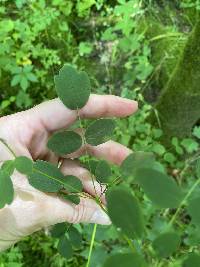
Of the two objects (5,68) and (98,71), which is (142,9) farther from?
(5,68)

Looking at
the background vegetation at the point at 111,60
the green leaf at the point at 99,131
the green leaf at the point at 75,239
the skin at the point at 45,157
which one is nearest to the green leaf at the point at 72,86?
the green leaf at the point at 99,131

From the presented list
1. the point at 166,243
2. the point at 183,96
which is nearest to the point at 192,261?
the point at 166,243

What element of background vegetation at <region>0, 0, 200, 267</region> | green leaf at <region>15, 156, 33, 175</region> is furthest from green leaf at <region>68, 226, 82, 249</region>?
background vegetation at <region>0, 0, 200, 267</region>

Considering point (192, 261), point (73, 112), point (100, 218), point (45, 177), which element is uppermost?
point (192, 261)

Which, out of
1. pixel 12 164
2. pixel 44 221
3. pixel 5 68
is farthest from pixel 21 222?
pixel 5 68

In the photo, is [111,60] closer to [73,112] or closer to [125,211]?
[73,112]
